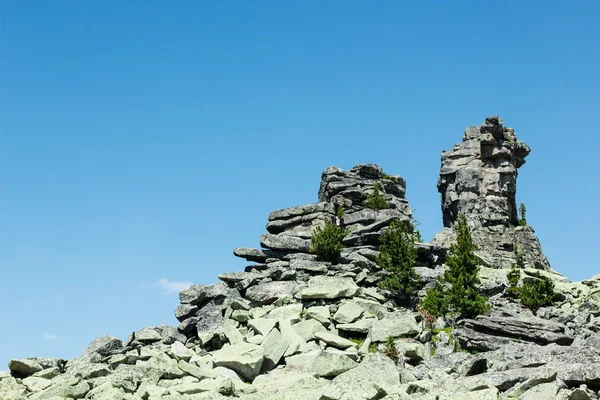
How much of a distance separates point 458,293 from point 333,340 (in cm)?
1271

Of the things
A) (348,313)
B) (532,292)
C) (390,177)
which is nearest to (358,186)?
(390,177)

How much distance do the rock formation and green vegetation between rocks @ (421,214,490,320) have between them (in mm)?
1364

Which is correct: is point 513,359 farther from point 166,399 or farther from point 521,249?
point 521,249

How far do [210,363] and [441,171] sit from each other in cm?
6108

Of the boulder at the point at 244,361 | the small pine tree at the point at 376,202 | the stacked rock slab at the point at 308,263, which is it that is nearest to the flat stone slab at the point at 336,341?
the stacked rock slab at the point at 308,263

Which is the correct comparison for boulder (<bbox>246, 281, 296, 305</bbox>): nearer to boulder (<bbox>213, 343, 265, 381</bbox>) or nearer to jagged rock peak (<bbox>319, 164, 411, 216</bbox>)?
boulder (<bbox>213, 343, 265, 381</bbox>)

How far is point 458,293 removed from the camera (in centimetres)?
4856

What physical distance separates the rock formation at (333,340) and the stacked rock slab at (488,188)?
18.1 m

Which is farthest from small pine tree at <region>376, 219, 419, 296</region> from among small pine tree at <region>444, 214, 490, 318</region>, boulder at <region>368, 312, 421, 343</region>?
boulder at <region>368, 312, 421, 343</region>

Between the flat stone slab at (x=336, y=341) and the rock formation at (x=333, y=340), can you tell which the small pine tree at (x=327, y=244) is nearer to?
the rock formation at (x=333, y=340)

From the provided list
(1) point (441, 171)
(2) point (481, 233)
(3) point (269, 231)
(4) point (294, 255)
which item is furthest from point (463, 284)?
(1) point (441, 171)

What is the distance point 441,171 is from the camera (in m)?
93.1

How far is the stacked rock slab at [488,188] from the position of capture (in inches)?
3293

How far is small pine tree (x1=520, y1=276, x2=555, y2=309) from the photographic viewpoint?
2125 inches
